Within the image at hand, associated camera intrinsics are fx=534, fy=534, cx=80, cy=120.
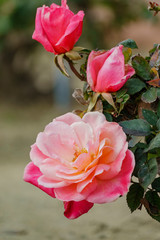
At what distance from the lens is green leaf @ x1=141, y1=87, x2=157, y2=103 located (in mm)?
701

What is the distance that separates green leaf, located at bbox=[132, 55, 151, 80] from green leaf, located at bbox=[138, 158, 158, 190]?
13 cm

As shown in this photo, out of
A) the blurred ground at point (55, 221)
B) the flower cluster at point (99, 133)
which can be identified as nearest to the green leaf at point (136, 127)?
the flower cluster at point (99, 133)

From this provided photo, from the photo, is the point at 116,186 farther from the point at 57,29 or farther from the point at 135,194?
the point at 57,29

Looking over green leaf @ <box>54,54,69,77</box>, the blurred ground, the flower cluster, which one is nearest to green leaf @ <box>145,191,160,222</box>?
the flower cluster

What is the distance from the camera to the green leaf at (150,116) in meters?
0.70

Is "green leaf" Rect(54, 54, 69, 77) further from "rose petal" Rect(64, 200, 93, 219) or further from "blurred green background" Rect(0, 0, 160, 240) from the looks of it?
"blurred green background" Rect(0, 0, 160, 240)

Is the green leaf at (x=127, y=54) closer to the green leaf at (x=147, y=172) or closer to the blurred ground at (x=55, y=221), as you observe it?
the green leaf at (x=147, y=172)

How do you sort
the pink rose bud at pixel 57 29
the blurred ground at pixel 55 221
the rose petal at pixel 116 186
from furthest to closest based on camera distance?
the blurred ground at pixel 55 221 < the pink rose bud at pixel 57 29 < the rose petal at pixel 116 186

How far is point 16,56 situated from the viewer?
19.6 ft

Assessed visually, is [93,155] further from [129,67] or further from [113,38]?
[113,38]

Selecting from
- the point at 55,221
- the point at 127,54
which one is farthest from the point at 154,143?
the point at 55,221

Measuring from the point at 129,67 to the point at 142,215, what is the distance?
713 millimetres

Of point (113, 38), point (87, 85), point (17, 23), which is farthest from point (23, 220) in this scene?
point (113, 38)

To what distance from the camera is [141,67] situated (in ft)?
2.43
